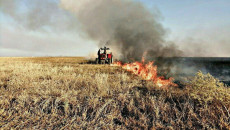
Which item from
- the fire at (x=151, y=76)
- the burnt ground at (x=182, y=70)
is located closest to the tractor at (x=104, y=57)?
the fire at (x=151, y=76)

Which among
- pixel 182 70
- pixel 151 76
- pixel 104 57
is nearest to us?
pixel 151 76

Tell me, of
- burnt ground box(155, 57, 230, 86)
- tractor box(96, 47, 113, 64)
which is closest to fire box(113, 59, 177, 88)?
burnt ground box(155, 57, 230, 86)

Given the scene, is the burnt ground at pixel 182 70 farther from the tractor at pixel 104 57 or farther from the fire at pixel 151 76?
the tractor at pixel 104 57

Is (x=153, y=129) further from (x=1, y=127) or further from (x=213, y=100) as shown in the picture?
(x=1, y=127)

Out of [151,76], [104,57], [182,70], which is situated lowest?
[182,70]

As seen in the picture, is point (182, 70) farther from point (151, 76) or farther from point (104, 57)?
point (151, 76)

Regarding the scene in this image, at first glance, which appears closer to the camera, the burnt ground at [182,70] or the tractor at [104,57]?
the burnt ground at [182,70]

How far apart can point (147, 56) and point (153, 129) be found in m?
25.3

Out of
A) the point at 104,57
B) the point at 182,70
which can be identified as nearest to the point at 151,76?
the point at 104,57

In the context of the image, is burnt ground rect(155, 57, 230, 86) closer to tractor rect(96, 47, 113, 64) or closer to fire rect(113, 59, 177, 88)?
fire rect(113, 59, 177, 88)

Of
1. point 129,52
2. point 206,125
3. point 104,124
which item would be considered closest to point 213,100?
point 206,125

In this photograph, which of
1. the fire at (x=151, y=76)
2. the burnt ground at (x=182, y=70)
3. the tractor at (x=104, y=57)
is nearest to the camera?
the fire at (x=151, y=76)

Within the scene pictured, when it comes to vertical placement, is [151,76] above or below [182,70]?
above

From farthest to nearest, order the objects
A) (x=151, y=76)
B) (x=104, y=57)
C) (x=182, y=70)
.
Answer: (x=182, y=70)
(x=104, y=57)
(x=151, y=76)
